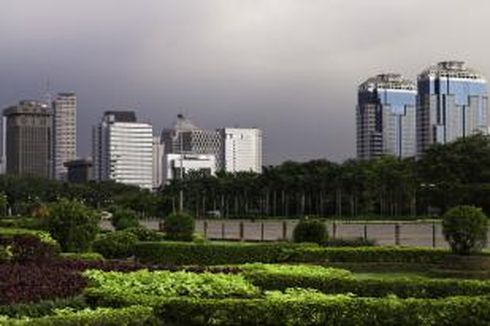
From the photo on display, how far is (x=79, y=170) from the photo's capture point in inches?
6973

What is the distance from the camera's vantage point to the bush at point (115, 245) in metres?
25.1

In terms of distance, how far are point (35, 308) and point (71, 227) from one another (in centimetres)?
1357

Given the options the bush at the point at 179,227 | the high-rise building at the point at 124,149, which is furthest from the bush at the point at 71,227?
the high-rise building at the point at 124,149

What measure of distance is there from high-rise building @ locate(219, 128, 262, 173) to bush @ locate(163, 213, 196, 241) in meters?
140

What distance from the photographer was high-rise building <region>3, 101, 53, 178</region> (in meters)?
180

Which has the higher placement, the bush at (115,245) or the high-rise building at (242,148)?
the high-rise building at (242,148)

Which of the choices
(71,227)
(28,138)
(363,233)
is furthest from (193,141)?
(71,227)

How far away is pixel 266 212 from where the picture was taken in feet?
334

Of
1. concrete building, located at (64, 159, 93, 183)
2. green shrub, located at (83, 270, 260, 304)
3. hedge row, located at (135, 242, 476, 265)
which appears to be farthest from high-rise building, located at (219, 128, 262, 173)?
green shrub, located at (83, 270, 260, 304)

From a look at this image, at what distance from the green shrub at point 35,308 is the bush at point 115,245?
14.5 m

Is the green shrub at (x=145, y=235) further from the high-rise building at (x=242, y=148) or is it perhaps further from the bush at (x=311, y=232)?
the high-rise building at (x=242, y=148)

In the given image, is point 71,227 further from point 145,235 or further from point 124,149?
point 124,149

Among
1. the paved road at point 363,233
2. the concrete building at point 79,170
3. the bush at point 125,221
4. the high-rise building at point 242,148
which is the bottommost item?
the paved road at point 363,233

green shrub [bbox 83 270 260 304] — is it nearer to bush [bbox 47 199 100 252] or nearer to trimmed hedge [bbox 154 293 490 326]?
trimmed hedge [bbox 154 293 490 326]
